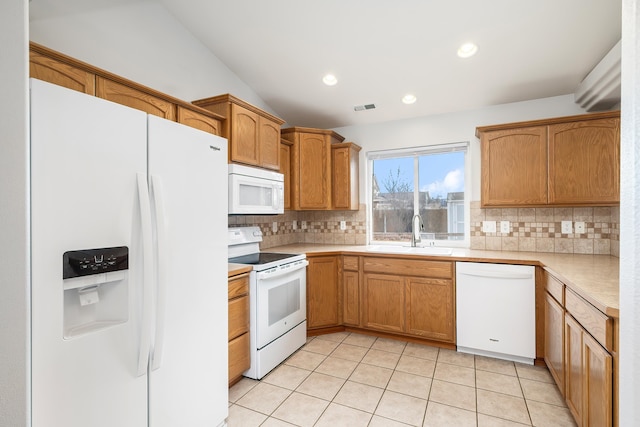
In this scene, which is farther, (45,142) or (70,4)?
(70,4)

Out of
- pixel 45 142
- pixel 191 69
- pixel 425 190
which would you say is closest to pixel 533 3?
pixel 425 190

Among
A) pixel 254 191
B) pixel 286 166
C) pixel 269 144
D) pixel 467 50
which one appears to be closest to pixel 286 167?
pixel 286 166

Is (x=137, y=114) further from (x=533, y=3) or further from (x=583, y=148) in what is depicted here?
(x=583, y=148)

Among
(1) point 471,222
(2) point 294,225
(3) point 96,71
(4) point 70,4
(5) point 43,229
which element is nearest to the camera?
(5) point 43,229

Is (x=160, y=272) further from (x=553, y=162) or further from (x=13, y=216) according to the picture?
(x=553, y=162)

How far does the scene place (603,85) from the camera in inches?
96.7

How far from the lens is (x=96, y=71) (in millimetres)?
1677

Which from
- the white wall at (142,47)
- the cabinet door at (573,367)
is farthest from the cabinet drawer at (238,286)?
the cabinet door at (573,367)

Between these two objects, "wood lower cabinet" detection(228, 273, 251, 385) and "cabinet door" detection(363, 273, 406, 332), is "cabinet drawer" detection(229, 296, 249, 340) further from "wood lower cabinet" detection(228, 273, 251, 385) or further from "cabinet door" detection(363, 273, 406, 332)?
"cabinet door" detection(363, 273, 406, 332)

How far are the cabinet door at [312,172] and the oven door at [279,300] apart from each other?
33.8 inches

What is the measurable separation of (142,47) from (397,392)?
317cm

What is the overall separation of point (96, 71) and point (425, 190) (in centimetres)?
324

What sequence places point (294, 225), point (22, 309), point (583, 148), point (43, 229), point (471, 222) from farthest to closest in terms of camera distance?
point (294, 225) → point (471, 222) → point (583, 148) → point (43, 229) → point (22, 309)

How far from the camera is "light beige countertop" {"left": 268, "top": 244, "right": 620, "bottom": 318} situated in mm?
1397
